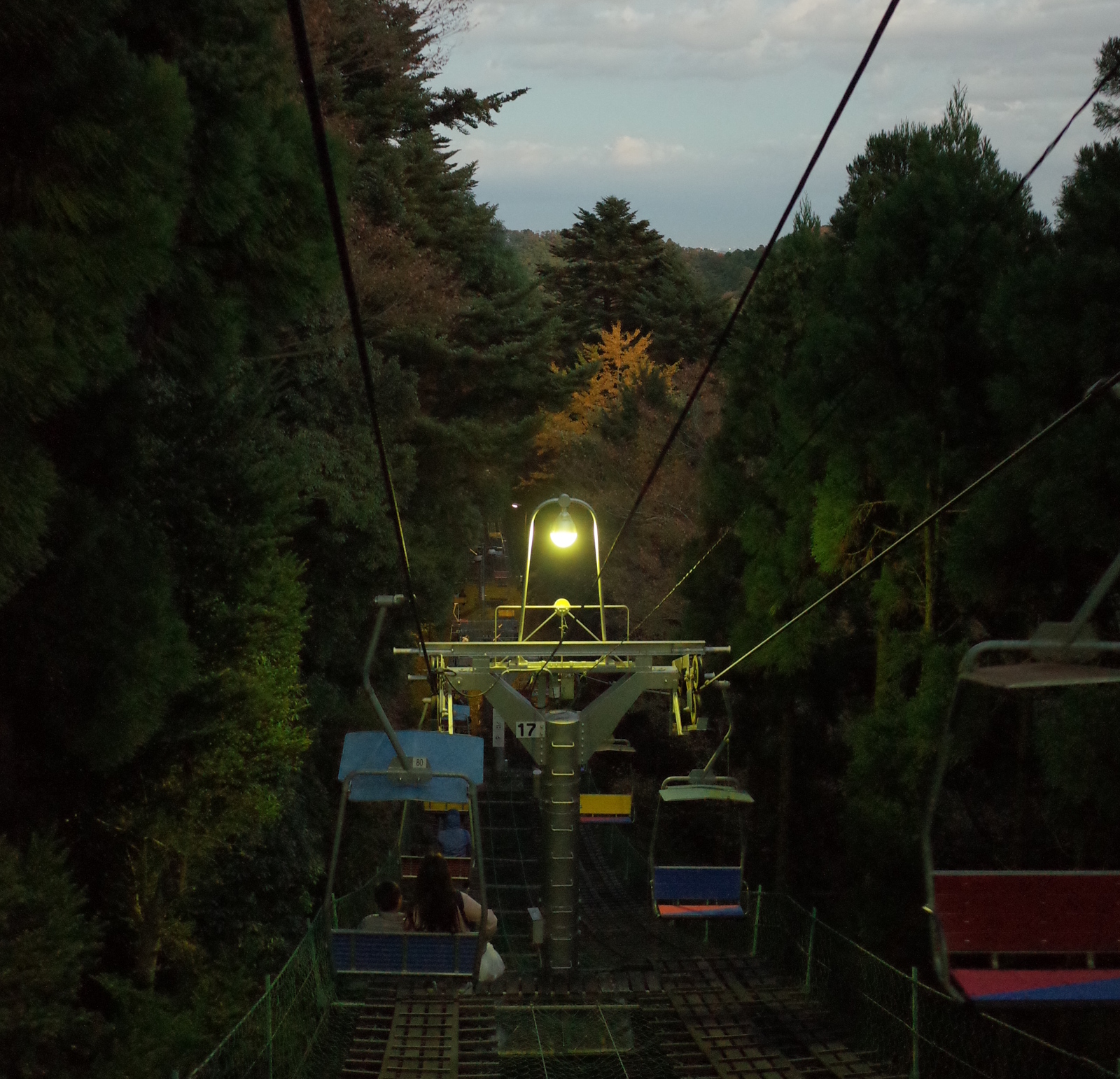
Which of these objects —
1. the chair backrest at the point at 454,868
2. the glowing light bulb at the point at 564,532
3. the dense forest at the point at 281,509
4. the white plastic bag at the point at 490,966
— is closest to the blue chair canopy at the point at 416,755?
the white plastic bag at the point at 490,966

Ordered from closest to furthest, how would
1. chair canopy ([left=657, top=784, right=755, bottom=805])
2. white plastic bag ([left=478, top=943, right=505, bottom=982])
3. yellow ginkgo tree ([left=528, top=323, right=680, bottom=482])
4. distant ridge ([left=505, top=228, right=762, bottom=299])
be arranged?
1. white plastic bag ([left=478, top=943, right=505, bottom=982])
2. chair canopy ([left=657, top=784, right=755, bottom=805])
3. yellow ginkgo tree ([left=528, top=323, right=680, bottom=482])
4. distant ridge ([left=505, top=228, right=762, bottom=299])

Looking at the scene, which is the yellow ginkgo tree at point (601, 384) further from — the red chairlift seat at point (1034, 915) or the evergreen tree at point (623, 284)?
the red chairlift seat at point (1034, 915)

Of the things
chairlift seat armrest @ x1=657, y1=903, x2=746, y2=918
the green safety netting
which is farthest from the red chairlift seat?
chairlift seat armrest @ x1=657, y1=903, x2=746, y2=918

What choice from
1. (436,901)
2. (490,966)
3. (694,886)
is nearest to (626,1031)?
(490,966)

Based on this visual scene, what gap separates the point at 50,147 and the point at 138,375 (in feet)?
9.38

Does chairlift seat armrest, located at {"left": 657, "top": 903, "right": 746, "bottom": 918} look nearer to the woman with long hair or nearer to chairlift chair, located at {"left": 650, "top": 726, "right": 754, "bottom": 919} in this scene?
chairlift chair, located at {"left": 650, "top": 726, "right": 754, "bottom": 919}

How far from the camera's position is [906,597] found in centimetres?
1550

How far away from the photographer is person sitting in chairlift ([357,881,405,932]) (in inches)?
366

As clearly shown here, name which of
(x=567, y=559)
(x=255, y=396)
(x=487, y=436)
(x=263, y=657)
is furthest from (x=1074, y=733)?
(x=567, y=559)

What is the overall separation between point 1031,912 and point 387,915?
16.4 ft

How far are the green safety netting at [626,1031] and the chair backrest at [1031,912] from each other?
2.01m

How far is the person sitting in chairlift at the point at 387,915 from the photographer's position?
366 inches

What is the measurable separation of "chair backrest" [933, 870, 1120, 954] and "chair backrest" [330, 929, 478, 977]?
3.84m

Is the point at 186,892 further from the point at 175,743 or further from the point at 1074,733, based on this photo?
the point at 1074,733
